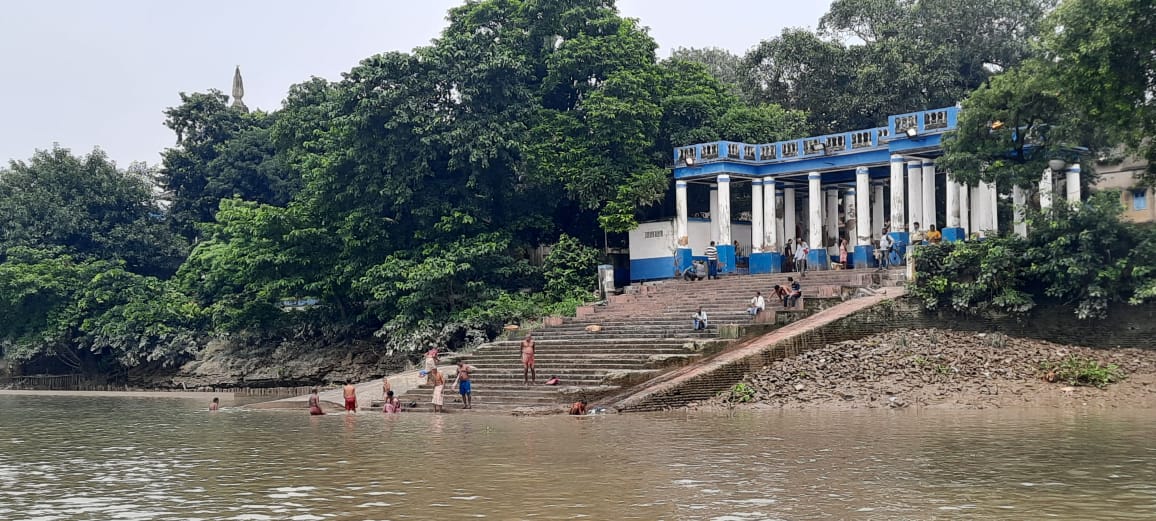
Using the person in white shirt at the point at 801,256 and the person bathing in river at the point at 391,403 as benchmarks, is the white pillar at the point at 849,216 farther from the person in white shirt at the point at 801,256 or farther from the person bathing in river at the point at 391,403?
the person bathing in river at the point at 391,403

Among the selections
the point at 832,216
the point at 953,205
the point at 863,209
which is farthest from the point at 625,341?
the point at 832,216

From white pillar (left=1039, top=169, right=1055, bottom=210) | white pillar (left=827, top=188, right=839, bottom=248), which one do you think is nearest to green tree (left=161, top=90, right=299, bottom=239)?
white pillar (left=827, top=188, right=839, bottom=248)

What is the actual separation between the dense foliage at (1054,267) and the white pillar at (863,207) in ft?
18.3

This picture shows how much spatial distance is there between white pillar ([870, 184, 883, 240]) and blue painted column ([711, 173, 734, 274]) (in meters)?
5.11

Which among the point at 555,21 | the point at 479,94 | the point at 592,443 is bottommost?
the point at 592,443

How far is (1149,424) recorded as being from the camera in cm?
1650

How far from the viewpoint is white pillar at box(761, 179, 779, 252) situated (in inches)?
1315

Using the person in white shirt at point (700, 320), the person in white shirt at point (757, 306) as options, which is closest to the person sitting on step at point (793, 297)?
the person in white shirt at point (757, 306)

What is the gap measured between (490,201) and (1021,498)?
82.6 feet

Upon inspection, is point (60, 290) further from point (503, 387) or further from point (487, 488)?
point (487, 488)

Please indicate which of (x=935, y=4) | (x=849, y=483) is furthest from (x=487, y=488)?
(x=935, y=4)

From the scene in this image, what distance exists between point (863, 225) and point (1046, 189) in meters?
5.56

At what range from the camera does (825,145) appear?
32.2 metres

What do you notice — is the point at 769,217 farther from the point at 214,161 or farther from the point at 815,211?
the point at 214,161
